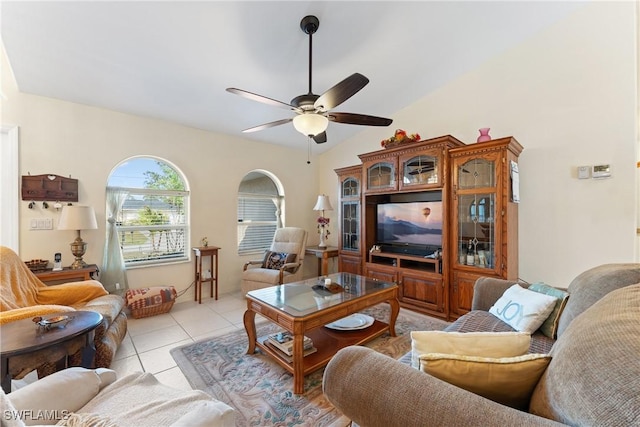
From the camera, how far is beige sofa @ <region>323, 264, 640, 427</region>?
23.9 inches

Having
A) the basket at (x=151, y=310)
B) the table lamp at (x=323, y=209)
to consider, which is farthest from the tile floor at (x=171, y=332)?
the table lamp at (x=323, y=209)

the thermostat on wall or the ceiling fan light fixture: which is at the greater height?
the ceiling fan light fixture

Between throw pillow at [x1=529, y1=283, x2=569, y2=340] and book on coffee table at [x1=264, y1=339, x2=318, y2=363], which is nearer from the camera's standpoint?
Result: throw pillow at [x1=529, y1=283, x2=569, y2=340]

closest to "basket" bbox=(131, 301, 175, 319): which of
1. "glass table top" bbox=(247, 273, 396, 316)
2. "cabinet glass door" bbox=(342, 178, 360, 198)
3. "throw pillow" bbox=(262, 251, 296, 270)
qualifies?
"throw pillow" bbox=(262, 251, 296, 270)

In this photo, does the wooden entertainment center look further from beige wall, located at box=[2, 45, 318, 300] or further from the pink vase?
beige wall, located at box=[2, 45, 318, 300]

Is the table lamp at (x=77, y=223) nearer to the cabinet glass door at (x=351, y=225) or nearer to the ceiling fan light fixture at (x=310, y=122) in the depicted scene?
the ceiling fan light fixture at (x=310, y=122)

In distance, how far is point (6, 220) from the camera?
9.34 ft

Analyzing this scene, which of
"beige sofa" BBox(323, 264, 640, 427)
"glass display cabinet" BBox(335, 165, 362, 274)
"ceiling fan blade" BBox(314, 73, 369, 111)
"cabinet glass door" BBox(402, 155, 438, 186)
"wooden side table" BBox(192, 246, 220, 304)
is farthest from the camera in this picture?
"glass display cabinet" BBox(335, 165, 362, 274)

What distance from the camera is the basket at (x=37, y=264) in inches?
109

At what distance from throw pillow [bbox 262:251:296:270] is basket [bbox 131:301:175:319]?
4.55 ft

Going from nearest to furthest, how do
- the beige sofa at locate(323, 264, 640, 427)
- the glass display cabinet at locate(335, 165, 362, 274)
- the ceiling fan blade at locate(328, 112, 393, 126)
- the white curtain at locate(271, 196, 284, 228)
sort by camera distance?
1. the beige sofa at locate(323, 264, 640, 427)
2. the ceiling fan blade at locate(328, 112, 393, 126)
3. the glass display cabinet at locate(335, 165, 362, 274)
4. the white curtain at locate(271, 196, 284, 228)

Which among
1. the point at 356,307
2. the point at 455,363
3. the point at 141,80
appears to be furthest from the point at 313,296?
the point at 141,80

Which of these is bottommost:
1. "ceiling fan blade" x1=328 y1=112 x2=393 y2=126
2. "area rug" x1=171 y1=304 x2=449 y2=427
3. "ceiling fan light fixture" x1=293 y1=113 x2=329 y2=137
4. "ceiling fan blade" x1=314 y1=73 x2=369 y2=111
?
"area rug" x1=171 y1=304 x2=449 y2=427

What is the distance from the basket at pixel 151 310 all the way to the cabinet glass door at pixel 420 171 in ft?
11.4
